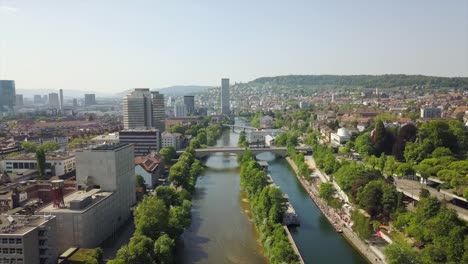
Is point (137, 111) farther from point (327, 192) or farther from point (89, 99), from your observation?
point (89, 99)

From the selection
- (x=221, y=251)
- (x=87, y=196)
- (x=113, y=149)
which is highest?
(x=113, y=149)

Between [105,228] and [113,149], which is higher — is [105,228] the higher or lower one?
the lower one

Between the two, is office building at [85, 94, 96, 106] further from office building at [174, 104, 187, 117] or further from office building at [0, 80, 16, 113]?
office building at [174, 104, 187, 117]

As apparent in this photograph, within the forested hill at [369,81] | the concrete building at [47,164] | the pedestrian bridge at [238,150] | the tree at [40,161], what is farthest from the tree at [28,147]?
the forested hill at [369,81]

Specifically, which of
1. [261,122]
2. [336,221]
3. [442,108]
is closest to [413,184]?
[336,221]

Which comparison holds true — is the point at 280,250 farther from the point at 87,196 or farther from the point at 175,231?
the point at 87,196

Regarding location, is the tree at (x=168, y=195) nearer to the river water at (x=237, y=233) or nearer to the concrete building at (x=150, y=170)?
the river water at (x=237, y=233)

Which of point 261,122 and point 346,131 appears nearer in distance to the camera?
point 346,131
